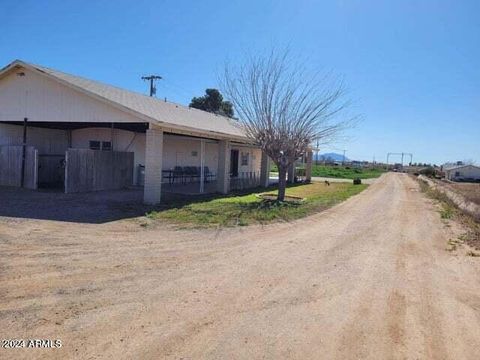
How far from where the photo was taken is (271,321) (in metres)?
4.72

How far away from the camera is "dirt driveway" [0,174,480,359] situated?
413 centimetres

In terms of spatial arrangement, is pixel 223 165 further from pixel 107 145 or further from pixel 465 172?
pixel 465 172

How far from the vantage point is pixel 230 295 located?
5.55 m

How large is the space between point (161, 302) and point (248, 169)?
26343 mm

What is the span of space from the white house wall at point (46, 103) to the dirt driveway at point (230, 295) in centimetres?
682

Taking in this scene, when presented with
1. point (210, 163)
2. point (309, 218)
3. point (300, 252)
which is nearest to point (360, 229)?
point (309, 218)

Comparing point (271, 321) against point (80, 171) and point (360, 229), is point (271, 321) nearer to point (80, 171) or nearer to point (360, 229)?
point (360, 229)

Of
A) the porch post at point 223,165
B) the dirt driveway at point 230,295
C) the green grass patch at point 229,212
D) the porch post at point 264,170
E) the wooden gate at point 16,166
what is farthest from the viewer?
the porch post at point 264,170

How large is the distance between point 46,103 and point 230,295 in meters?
13.7

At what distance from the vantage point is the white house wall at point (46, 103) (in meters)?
15.6

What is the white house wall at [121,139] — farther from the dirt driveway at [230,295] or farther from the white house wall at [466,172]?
the white house wall at [466,172]

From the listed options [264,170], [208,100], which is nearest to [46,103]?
[264,170]

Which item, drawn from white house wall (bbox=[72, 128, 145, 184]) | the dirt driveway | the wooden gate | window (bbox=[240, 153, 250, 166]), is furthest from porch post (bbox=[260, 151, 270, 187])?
the dirt driveway

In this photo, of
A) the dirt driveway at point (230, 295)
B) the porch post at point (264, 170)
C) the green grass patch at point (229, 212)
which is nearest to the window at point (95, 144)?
the green grass patch at point (229, 212)
